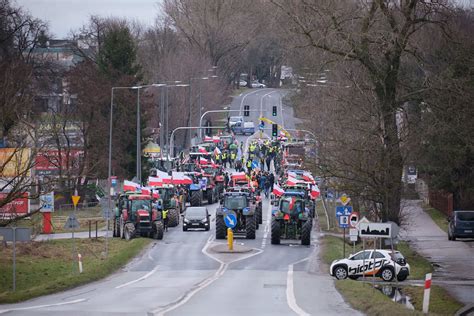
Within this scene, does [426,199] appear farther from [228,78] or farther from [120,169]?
[228,78]

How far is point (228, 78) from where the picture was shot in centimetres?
16025

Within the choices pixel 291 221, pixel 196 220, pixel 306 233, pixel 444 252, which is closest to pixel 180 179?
pixel 196 220

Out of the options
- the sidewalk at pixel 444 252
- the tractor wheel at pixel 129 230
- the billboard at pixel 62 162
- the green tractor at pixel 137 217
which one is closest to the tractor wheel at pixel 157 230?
the green tractor at pixel 137 217

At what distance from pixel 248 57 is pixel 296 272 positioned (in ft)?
465

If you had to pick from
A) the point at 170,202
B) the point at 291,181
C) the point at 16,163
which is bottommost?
the point at 170,202

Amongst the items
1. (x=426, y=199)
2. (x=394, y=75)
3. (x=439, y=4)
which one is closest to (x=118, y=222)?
(x=394, y=75)

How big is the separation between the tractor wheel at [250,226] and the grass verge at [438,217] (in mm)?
14624

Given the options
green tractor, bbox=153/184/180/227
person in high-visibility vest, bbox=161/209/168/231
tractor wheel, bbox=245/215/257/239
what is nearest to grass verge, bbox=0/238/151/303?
tractor wheel, bbox=245/215/257/239

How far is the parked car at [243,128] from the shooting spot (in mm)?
142250

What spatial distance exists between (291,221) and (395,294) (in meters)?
18.5

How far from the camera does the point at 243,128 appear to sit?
142375 mm

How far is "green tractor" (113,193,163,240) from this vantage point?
5456cm

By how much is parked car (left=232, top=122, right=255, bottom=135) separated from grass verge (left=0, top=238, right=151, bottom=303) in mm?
88074

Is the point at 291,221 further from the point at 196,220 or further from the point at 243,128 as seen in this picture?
the point at 243,128
